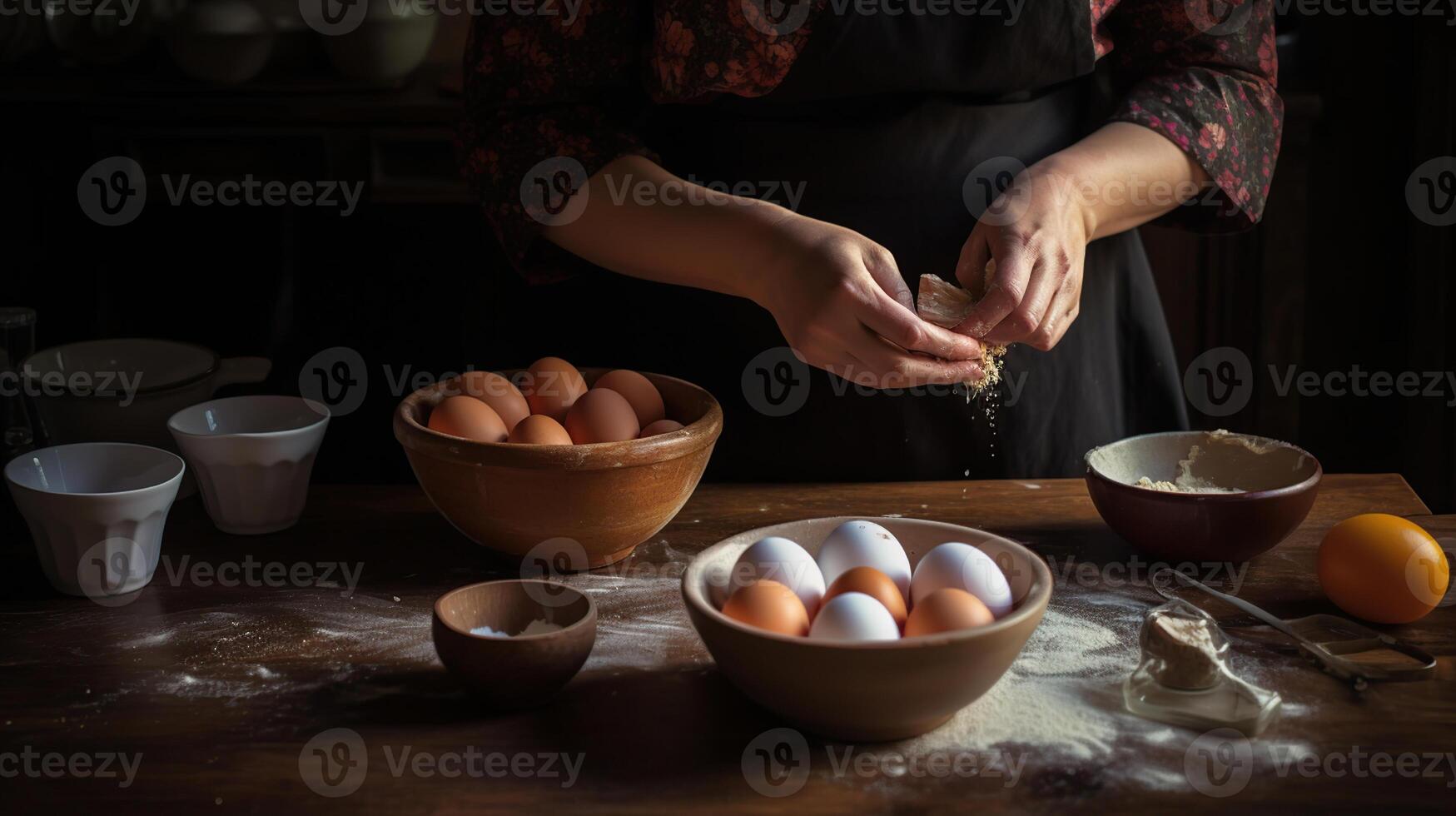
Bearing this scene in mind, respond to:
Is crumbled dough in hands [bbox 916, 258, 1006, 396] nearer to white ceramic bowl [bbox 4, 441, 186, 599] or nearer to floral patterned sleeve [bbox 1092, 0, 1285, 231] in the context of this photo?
floral patterned sleeve [bbox 1092, 0, 1285, 231]

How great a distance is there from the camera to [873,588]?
36.7 inches

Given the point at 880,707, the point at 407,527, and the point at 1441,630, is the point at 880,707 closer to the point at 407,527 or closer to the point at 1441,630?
the point at 1441,630

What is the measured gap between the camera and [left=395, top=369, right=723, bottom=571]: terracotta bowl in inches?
Answer: 45.0

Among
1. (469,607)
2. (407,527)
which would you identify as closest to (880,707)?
(469,607)

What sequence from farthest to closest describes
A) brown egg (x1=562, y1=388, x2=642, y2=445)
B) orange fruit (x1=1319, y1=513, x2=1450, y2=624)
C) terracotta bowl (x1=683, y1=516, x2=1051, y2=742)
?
brown egg (x1=562, y1=388, x2=642, y2=445) → orange fruit (x1=1319, y1=513, x2=1450, y2=624) → terracotta bowl (x1=683, y1=516, x2=1051, y2=742)

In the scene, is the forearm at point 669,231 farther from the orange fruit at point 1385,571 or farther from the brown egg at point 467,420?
the orange fruit at point 1385,571

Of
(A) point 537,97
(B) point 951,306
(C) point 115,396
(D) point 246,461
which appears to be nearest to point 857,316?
(B) point 951,306

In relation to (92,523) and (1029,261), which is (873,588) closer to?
(1029,261)

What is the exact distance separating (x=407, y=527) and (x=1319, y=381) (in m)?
2.21

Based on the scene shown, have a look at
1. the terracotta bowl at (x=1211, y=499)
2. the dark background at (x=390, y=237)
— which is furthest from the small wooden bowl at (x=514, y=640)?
the dark background at (x=390, y=237)

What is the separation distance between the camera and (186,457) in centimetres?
130

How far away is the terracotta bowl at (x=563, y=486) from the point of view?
3.75 ft

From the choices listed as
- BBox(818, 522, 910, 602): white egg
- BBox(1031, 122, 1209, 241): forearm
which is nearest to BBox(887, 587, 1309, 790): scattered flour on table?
BBox(818, 522, 910, 602): white egg

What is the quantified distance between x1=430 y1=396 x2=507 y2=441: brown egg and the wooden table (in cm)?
15
